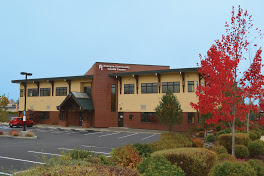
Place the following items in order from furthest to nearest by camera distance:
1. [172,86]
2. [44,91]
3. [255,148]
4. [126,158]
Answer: [44,91] → [172,86] → [255,148] → [126,158]

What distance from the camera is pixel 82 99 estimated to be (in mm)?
40500

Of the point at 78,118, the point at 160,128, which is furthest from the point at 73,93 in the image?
the point at 160,128

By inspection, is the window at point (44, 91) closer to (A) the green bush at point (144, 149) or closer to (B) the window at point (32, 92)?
(B) the window at point (32, 92)

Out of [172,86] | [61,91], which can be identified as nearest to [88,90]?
[61,91]

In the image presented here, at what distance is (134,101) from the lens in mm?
39156

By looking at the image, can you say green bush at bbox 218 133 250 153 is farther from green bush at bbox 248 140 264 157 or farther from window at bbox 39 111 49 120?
window at bbox 39 111 49 120

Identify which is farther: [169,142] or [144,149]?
[169,142]

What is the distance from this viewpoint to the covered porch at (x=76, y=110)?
3953 cm

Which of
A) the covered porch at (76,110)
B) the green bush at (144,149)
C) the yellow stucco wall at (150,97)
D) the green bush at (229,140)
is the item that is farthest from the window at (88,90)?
the green bush at (144,149)

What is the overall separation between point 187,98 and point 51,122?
2702 centimetres

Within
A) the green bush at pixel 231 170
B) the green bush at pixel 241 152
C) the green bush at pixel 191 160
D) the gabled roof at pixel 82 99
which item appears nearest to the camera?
the green bush at pixel 231 170

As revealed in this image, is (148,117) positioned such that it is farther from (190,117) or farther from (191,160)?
(191,160)

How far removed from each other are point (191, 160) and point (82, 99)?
33530 millimetres

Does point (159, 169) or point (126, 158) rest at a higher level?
point (159, 169)
